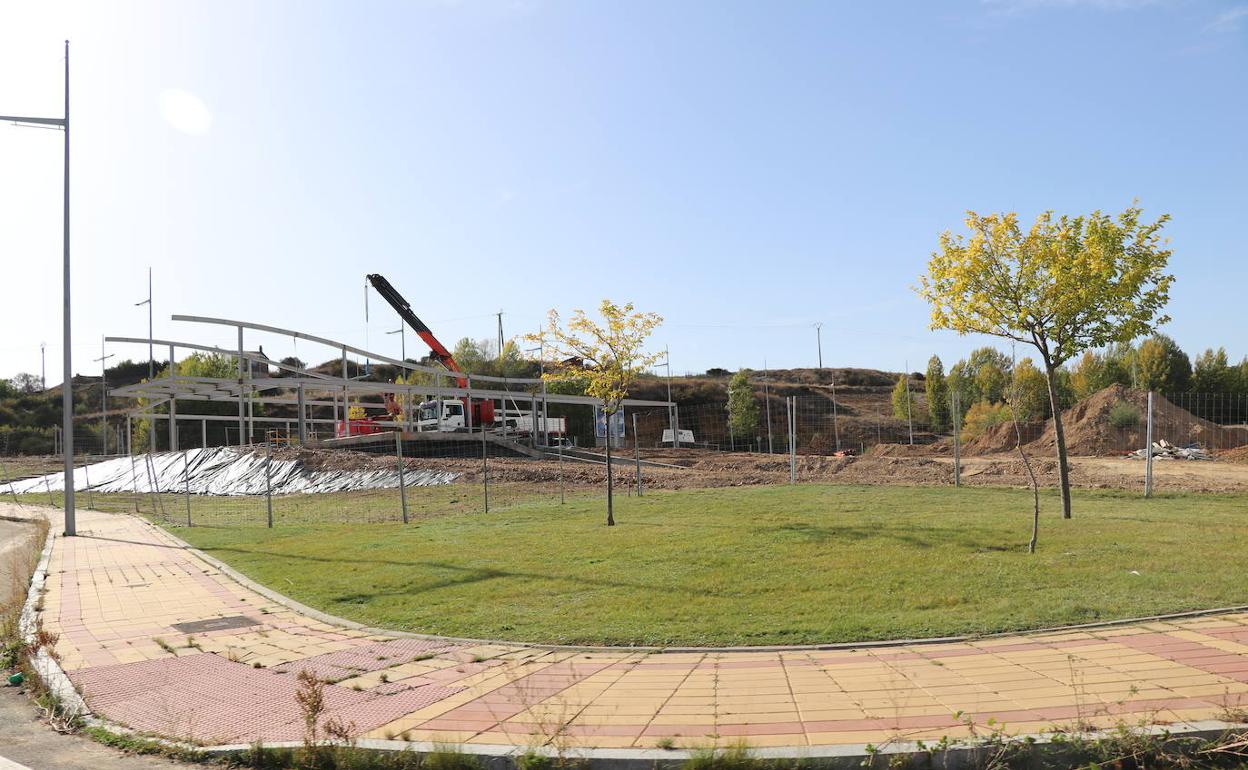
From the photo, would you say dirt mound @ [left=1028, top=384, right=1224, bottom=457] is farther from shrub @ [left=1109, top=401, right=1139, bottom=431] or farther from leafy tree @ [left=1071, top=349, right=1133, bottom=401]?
leafy tree @ [left=1071, top=349, right=1133, bottom=401]

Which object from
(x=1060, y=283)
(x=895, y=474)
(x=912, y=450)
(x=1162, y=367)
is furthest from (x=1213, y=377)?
(x=1060, y=283)

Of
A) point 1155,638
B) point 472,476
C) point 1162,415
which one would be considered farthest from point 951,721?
point 1162,415

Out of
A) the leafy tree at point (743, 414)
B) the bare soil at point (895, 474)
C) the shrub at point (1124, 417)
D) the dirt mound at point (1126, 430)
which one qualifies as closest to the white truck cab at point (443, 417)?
the bare soil at point (895, 474)

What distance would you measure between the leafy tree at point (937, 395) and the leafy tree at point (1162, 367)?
10.5m

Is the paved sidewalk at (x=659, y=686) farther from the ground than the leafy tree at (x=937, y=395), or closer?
closer

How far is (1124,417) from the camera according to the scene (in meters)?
33.0

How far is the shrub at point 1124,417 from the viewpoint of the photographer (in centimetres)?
3284

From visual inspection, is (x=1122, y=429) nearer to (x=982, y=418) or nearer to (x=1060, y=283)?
(x=982, y=418)

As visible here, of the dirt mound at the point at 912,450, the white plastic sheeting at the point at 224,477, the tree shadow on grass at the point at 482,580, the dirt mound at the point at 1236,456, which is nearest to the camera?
the tree shadow on grass at the point at 482,580

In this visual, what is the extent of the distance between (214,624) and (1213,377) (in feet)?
175

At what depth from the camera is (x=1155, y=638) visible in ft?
19.4

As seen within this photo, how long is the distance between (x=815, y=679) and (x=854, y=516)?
748 centimetres

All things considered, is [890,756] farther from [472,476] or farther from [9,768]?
[472,476]

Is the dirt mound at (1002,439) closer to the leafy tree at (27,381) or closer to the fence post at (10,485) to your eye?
the fence post at (10,485)
